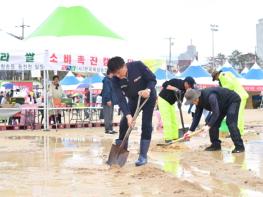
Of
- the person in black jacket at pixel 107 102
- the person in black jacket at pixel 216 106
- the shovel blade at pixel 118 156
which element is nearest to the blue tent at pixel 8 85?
the person in black jacket at pixel 107 102

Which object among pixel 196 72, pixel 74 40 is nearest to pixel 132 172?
pixel 74 40

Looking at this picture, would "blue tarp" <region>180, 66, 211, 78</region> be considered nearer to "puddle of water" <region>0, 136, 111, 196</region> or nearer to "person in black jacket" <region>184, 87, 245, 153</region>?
"puddle of water" <region>0, 136, 111, 196</region>

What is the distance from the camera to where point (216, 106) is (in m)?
7.94

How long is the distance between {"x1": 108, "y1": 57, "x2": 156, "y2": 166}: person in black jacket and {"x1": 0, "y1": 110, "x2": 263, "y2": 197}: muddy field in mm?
546

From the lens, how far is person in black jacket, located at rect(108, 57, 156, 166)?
6.67 m

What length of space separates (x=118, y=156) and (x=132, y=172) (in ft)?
1.89

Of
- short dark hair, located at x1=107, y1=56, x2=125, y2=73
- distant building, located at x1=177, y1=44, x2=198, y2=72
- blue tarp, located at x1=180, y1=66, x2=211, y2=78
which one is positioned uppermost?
distant building, located at x1=177, y1=44, x2=198, y2=72

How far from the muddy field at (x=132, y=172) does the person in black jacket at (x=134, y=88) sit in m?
0.55

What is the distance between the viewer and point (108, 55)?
1577 centimetres

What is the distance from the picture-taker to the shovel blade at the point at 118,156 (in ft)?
22.9

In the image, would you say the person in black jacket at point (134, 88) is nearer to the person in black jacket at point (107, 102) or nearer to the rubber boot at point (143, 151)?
the rubber boot at point (143, 151)

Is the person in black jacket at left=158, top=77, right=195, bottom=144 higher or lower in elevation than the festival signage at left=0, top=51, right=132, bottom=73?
lower

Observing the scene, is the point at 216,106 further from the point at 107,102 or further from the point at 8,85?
the point at 8,85

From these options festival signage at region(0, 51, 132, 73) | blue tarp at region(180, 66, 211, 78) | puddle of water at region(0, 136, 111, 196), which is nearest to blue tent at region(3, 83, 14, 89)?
blue tarp at region(180, 66, 211, 78)
